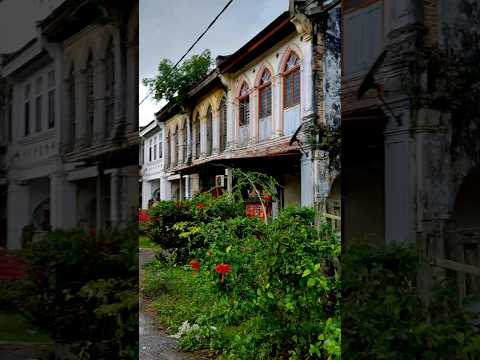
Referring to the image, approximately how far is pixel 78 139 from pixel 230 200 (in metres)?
0.74

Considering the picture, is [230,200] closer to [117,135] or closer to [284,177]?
[284,177]

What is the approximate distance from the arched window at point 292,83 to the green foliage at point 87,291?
74cm

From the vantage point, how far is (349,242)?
229 centimetres

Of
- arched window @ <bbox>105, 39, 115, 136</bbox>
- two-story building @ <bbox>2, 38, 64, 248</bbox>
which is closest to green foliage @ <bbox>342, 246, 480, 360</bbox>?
arched window @ <bbox>105, 39, 115, 136</bbox>

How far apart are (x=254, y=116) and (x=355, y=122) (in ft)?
1.20

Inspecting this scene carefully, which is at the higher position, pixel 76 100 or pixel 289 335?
pixel 76 100

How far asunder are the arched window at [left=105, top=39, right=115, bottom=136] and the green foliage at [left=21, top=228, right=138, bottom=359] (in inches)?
13.2

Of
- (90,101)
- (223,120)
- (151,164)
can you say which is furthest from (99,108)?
(223,120)

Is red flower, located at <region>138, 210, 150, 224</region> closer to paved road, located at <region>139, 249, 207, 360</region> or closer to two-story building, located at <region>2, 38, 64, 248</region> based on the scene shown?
paved road, located at <region>139, 249, 207, 360</region>

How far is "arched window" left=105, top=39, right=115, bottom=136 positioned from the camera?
1.91 m

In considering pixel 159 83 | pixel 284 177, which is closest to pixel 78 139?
pixel 159 83

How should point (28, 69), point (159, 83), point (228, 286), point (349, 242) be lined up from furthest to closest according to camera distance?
point (228, 286), point (349, 242), point (159, 83), point (28, 69)

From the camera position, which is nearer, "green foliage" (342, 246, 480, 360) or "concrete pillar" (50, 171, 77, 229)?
"concrete pillar" (50, 171, 77, 229)

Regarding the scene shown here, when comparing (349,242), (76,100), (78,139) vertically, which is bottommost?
(349,242)
